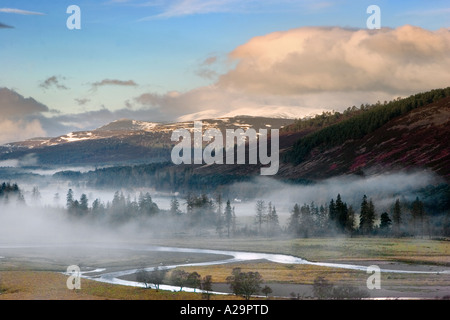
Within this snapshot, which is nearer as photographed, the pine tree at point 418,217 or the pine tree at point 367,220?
the pine tree at point 418,217

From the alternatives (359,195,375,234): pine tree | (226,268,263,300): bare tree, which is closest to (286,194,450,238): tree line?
(359,195,375,234): pine tree

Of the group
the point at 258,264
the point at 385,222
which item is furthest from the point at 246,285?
the point at 385,222

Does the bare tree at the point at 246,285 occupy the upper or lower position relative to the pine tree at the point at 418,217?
lower

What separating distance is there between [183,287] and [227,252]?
59.3 m

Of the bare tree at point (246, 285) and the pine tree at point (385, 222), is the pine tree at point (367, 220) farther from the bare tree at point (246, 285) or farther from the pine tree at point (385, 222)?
the bare tree at point (246, 285)

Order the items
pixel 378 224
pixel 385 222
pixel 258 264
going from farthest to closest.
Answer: pixel 378 224 → pixel 385 222 → pixel 258 264

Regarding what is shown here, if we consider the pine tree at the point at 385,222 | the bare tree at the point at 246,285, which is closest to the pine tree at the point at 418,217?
the pine tree at the point at 385,222

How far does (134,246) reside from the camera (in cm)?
18825

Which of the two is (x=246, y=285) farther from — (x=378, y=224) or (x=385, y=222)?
(x=378, y=224)

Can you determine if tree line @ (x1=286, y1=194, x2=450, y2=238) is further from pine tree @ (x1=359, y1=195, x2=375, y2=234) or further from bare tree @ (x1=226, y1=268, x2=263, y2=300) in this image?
bare tree @ (x1=226, y1=268, x2=263, y2=300)

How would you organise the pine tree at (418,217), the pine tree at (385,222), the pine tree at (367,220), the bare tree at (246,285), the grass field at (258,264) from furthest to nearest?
the pine tree at (367,220), the pine tree at (385,222), the pine tree at (418,217), the grass field at (258,264), the bare tree at (246,285)
